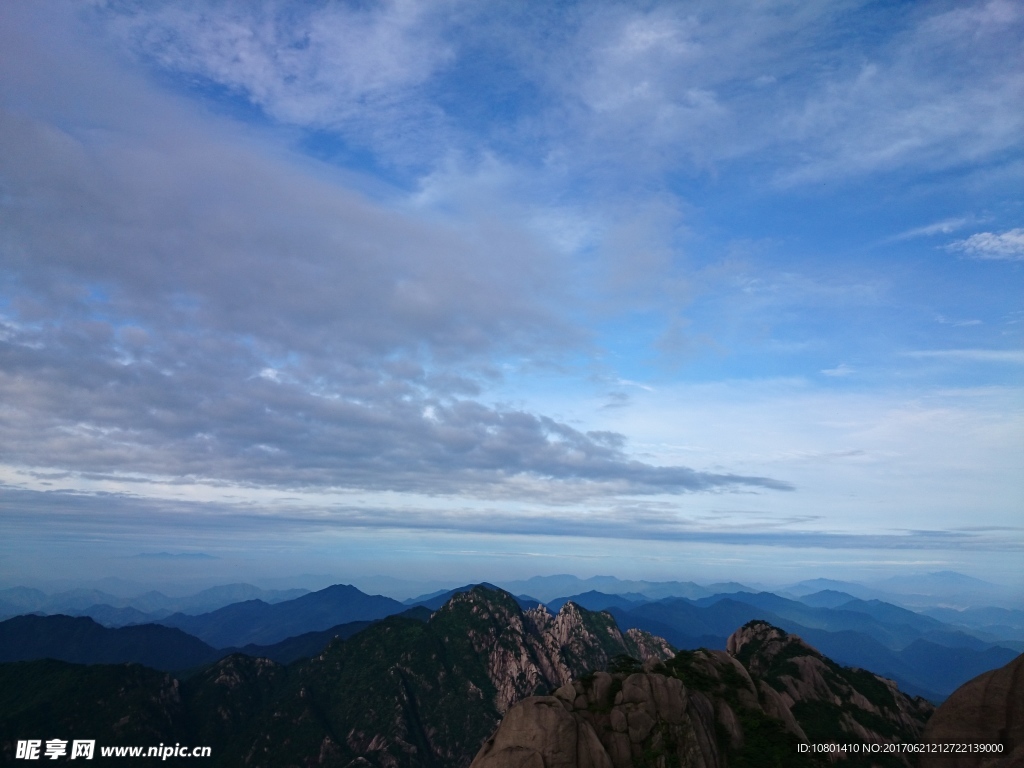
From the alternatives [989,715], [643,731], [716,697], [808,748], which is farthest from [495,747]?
[989,715]

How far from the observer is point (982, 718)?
56.9m

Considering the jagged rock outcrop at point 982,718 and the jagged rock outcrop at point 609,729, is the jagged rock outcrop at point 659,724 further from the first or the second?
the jagged rock outcrop at point 982,718

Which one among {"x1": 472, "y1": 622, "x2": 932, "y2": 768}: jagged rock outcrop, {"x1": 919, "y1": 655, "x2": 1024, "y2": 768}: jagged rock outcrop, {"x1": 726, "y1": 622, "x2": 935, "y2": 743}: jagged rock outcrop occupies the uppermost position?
{"x1": 919, "y1": 655, "x2": 1024, "y2": 768}: jagged rock outcrop

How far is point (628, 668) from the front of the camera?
84938 millimetres

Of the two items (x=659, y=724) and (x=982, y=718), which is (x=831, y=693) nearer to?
(x=982, y=718)

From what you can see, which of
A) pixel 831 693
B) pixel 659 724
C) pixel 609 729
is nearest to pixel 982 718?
pixel 659 724

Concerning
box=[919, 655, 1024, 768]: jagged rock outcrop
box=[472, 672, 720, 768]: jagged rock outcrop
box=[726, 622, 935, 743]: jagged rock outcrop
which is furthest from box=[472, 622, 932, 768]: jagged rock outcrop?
box=[726, 622, 935, 743]: jagged rock outcrop

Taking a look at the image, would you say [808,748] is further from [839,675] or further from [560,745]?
[839,675]

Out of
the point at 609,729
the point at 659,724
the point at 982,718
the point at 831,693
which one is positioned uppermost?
the point at 982,718

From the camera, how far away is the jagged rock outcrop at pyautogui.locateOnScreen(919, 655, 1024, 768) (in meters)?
54.3

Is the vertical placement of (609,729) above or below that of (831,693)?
above

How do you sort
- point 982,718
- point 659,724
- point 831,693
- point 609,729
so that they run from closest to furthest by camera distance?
point 982,718
point 659,724
point 609,729
point 831,693

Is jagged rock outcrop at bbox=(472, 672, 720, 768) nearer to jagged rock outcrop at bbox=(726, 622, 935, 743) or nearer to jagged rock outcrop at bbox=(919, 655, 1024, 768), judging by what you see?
jagged rock outcrop at bbox=(919, 655, 1024, 768)

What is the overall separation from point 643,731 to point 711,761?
339 inches
